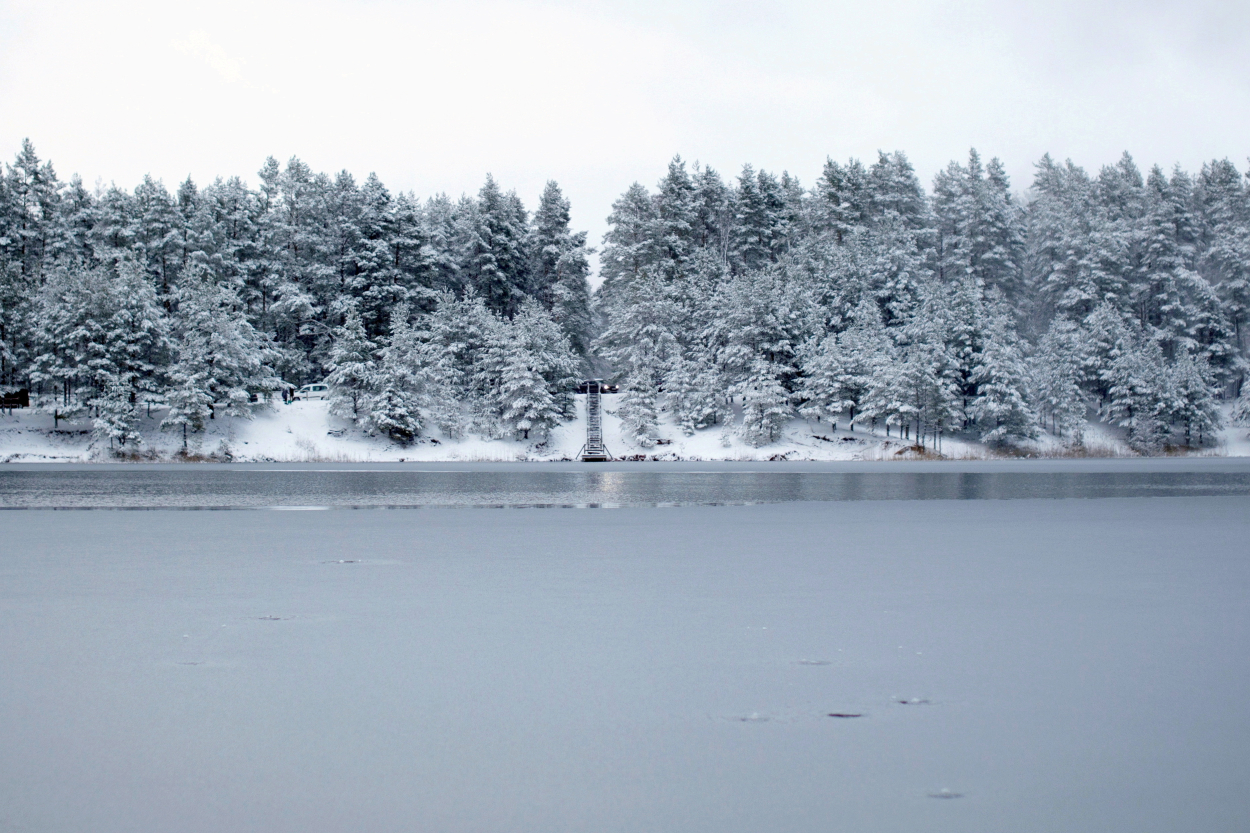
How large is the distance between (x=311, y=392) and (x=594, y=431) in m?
20.8

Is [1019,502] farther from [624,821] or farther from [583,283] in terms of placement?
[583,283]

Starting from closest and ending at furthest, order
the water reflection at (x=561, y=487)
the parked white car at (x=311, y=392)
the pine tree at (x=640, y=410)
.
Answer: the water reflection at (x=561, y=487) < the pine tree at (x=640, y=410) < the parked white car at (x=311, y=392)

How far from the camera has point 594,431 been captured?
5784cm

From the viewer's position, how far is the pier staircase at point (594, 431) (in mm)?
53659

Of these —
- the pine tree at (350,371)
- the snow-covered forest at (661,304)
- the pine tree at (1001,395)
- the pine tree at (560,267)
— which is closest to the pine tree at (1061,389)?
the snow-covered forest at (661,304)

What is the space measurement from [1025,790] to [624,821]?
1845mm

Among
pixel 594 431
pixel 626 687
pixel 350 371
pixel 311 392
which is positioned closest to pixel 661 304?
pixel 594 431

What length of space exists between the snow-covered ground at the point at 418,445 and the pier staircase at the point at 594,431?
90 centimetres

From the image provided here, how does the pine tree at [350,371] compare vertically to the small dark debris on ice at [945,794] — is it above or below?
above

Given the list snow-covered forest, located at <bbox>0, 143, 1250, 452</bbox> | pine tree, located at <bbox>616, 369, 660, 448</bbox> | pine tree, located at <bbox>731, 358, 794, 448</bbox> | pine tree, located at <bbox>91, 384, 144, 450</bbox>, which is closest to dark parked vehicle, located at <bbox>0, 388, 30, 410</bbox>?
snow-covered forest, located at <bbox>0, 143, 1250, 452</bbox>

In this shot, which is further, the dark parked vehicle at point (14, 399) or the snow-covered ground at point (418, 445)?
the dark parked vehicle at point (14, 399)

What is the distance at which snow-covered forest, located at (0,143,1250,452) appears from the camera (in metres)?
55.2

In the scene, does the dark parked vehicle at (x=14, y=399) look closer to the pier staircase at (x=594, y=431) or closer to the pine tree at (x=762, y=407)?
the pier staircase at (x=594, y=431)

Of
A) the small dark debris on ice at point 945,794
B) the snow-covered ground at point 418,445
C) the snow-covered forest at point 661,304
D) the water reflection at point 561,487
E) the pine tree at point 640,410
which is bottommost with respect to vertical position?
the small dark debris on ice at point 945,794
